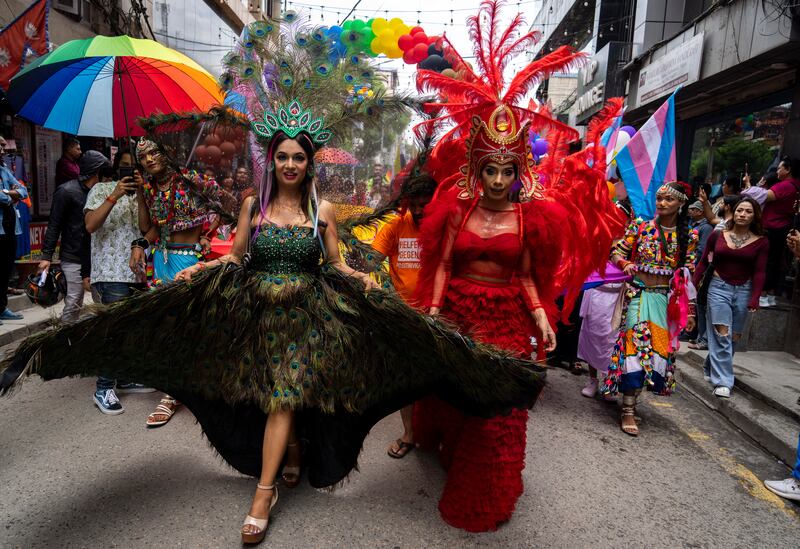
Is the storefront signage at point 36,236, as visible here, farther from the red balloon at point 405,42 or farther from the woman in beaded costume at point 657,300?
the woman in beaded costume at point 657,300

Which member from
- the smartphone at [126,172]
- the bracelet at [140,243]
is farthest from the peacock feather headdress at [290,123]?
the bracelet at [140,243]

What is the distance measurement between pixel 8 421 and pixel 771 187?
8.80 metres

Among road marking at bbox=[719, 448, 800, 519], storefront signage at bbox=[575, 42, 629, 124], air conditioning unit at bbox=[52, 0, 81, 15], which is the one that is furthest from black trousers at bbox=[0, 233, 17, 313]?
storefront signage at bbox=[575, 42, 629, 124]

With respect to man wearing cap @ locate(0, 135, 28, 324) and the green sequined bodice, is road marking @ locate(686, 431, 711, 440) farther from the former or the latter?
man wearing cap @ locate(0, 135, 28, 324)

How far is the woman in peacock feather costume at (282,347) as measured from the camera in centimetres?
246

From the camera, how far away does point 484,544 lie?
2.66 meters

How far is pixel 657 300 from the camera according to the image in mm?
4402

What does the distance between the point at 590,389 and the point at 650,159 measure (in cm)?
227

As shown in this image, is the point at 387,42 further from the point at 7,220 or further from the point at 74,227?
the point at 74,227

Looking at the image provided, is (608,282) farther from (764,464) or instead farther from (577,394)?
(764,464)

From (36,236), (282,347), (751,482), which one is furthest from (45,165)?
(751,482)

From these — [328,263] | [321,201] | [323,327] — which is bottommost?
[323,327]

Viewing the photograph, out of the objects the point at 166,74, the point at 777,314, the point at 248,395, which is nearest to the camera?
the point at 248,395

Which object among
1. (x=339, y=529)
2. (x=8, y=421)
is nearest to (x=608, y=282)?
(x=339, y=529)
